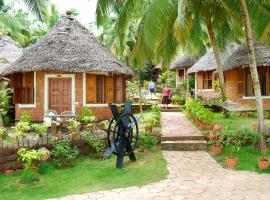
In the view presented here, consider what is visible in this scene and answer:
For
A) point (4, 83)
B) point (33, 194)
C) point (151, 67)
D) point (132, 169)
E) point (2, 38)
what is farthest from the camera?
point (151, 67)

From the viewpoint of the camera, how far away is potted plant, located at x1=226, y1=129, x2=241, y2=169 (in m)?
8.18

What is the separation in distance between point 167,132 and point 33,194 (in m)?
5.50

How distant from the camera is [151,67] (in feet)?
127

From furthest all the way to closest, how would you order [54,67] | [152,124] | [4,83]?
[4,83] → [54,67] → [152,124]

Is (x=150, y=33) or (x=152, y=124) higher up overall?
(x=150, y=33)

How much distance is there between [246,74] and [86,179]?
12488 mm

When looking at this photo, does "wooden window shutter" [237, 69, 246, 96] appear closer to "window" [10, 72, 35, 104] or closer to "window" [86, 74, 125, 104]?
"window" [86, 74, 125, 104]

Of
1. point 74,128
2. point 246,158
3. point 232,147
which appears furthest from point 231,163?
point 74,128

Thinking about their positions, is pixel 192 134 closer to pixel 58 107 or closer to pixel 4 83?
pixel 58 107

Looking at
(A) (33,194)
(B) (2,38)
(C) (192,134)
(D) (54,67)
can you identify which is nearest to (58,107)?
(D) (54,67)

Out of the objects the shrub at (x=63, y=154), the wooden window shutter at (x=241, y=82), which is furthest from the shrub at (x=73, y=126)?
the wooden window shutter at (x=241, y=82)

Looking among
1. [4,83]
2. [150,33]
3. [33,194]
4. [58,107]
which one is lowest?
[33,194]

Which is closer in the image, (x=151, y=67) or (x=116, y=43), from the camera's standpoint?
(x=116, y=43)

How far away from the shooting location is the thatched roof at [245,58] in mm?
15930
